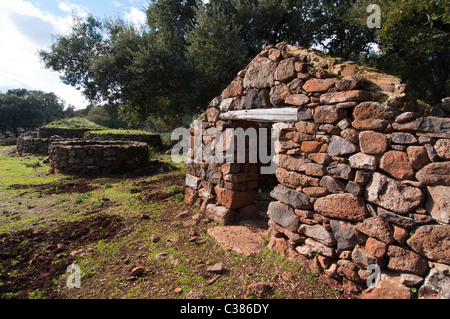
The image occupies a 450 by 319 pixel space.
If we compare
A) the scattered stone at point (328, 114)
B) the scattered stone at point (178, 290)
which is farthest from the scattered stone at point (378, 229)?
the scattered stone at point (178, 290)

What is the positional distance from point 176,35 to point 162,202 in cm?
849

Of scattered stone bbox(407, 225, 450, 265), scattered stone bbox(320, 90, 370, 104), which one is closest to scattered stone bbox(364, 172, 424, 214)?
scattered stone bbox(407, 225, 450, 265)

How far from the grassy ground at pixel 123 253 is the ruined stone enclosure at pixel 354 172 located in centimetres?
51

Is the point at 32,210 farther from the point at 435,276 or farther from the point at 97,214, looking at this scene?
the point at 435,276

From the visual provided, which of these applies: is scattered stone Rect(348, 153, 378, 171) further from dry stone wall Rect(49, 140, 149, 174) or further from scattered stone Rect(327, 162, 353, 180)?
dry stone wall Rect(49, 140, 149, 174)

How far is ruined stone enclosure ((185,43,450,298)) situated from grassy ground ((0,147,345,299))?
51 centimetres

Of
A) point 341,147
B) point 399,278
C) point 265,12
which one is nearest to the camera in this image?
point 399,278

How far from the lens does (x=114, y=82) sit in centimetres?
856

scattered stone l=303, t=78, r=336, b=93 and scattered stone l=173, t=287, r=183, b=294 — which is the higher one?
scattered stone l=303, t=78, r=336, b=93

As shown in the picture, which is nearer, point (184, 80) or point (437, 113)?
point (437, 113)

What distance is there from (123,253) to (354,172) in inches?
141

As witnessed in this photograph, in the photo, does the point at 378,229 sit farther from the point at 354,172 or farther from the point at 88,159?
the point at 88,159

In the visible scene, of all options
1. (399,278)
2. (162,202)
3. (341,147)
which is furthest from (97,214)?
(399,278)

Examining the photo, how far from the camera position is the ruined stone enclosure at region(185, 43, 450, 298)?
7.09ft
